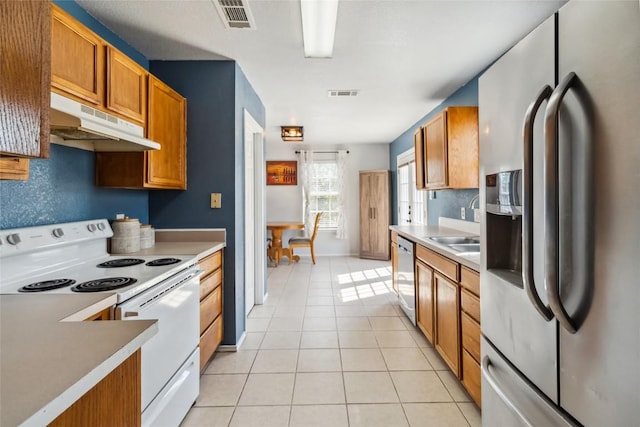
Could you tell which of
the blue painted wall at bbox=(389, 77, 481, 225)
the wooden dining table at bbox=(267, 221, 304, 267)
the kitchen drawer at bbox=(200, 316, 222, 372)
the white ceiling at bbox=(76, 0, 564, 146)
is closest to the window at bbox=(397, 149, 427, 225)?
the blue painted wall at bbox=(389, 77, 481, 225)

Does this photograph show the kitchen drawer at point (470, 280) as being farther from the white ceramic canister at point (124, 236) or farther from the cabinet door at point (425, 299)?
the white ceramic canister at point (124, 236)

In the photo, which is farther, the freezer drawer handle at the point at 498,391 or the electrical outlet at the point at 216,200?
the electrical outlet at the point at 216,200

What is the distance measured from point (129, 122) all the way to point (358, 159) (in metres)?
5.17

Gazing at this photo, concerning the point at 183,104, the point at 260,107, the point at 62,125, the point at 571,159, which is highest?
the point at 260,107

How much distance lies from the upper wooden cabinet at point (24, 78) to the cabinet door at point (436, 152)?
2.75 meters

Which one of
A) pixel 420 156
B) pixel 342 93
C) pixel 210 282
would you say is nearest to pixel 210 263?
pixel 210 282

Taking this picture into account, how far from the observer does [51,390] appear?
1.85ft

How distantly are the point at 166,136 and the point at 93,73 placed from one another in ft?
2.18

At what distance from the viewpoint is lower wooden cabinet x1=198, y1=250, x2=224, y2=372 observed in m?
2.04

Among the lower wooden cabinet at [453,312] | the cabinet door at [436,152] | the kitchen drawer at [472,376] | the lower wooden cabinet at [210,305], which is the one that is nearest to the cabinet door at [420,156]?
the cabinet door at [436,152]

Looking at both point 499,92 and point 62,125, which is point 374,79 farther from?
point 62,125

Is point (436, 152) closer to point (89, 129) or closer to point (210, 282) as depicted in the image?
point (210, 282)

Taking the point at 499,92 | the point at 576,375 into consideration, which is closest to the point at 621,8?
the point at 499,92

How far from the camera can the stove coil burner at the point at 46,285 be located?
1220mm
